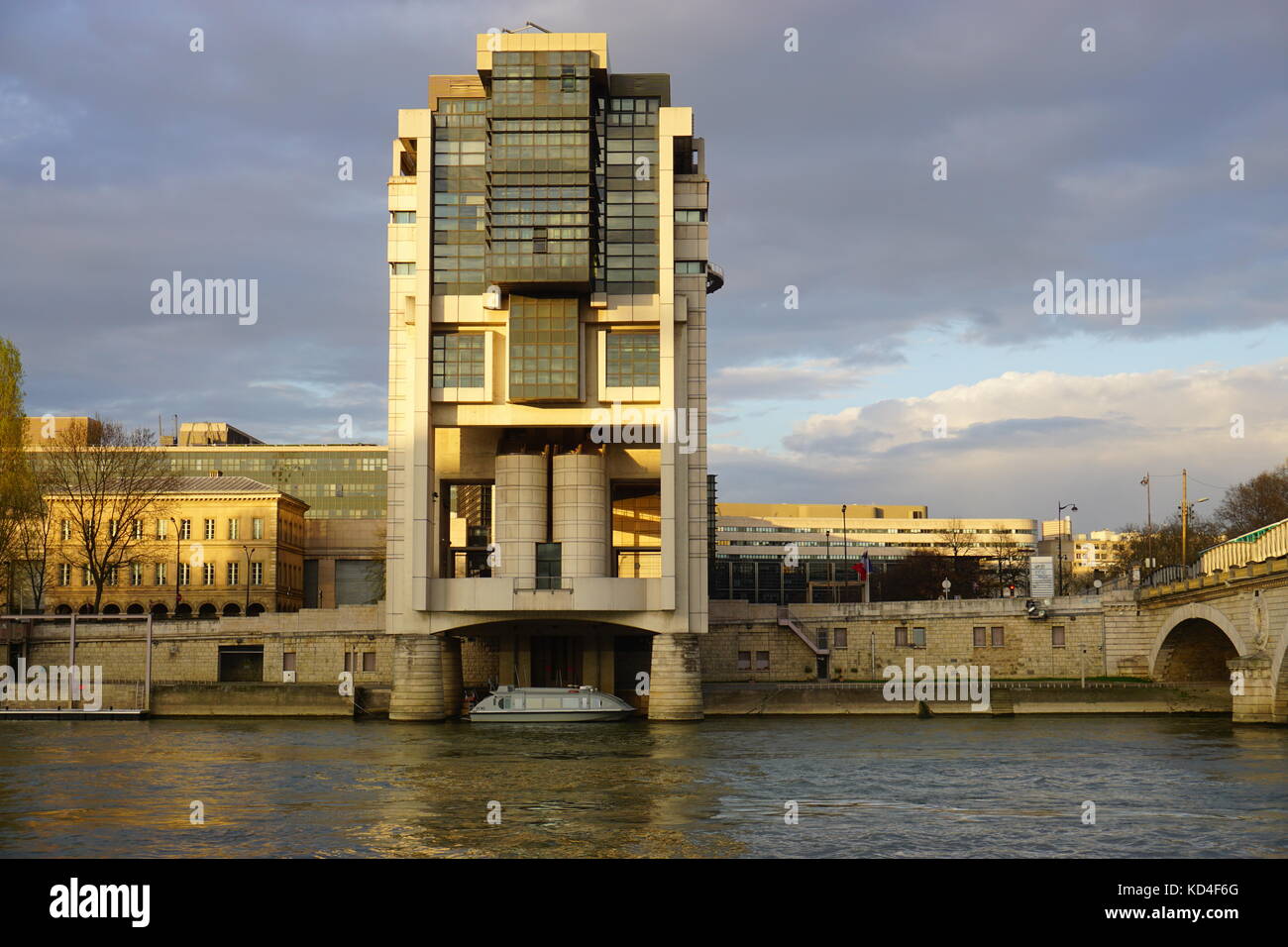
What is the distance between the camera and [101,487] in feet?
340

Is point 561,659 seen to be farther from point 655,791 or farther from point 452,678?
point 655,791

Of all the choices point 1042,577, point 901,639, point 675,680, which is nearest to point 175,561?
point 675,680

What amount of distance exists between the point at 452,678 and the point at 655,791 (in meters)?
39.4

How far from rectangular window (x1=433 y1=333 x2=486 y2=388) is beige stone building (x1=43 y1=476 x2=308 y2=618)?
2154 inches

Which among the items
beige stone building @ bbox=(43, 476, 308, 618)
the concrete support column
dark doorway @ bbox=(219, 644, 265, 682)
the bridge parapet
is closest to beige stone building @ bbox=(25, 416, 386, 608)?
beige stone building @ bbox=(43, 476, 308, 618)

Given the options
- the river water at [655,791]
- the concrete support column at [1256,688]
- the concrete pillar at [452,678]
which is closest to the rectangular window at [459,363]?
the concrete pillar at [452,678]

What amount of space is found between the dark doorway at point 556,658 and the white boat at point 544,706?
12555 millimetres

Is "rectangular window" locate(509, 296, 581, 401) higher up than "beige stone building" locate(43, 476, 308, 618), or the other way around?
"rectangular window" locate(509, 296, 581, 401)

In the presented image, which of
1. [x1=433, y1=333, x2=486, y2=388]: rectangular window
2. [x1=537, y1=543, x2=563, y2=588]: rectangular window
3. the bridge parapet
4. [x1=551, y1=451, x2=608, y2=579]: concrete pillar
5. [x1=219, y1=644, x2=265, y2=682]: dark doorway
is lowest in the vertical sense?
[x1=219, y1=644, x2=265, y2=682]: dark doorway

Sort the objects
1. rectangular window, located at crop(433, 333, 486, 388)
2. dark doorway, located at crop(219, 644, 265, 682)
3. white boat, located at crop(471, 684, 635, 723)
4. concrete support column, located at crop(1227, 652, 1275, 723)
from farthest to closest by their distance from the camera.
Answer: dark doorway, located at crop(219, 644, 265, 682)
rectangular window, located at crop(433, 333, 486, 388)
white boat, located at crop(471, 684, 635, 723)
concrete support column, located at crop(1227, 652, 1275, 723)

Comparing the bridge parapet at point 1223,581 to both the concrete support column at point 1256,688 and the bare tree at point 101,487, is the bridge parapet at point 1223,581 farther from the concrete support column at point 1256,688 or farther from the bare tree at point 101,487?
the bare tree at point 101,487

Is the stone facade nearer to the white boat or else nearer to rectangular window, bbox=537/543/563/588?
rectangular window, bbox=537/543/563/588

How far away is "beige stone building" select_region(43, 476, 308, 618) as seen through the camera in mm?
122188

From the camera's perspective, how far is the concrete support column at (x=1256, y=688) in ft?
206
